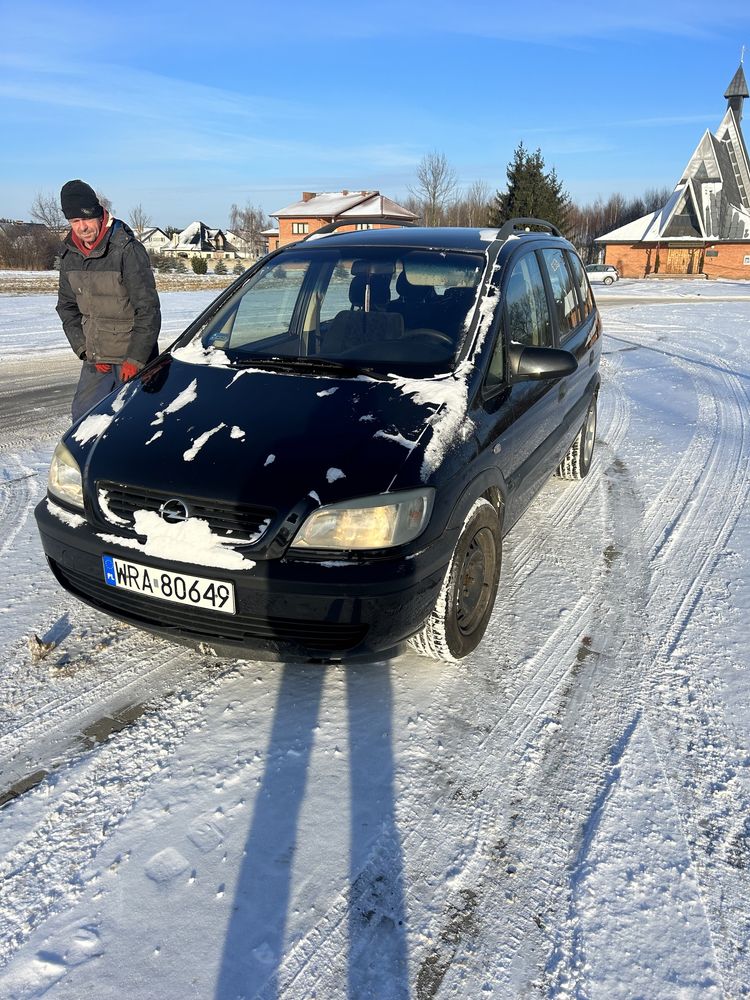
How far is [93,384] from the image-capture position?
15.3 ft

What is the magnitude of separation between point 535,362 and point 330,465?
1319 millimetres

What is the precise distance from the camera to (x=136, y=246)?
4430 millimetres

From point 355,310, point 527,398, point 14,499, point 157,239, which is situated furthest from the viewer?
point 157,239

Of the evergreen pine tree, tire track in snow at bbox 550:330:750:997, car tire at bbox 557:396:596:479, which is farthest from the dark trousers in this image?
the evergreen pine tree

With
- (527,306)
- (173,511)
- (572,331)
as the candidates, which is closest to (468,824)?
(173,511)

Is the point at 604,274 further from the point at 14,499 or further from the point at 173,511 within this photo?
the point at 173,511

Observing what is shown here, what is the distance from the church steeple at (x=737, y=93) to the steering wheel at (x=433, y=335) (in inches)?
2539

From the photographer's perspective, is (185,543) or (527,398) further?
(527,398)

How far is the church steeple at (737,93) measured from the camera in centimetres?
5462

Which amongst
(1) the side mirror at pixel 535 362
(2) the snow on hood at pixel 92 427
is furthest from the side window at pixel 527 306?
(2) the snow on hood at pixel 92 427

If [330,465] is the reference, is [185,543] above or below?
below

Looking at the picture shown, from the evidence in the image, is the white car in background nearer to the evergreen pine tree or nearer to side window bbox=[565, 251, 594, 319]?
the evergreen pine tree

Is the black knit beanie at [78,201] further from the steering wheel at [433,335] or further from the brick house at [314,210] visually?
the brick house at [314,210]

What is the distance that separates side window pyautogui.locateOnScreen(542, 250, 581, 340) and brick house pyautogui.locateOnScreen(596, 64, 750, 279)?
51216 millimetres
